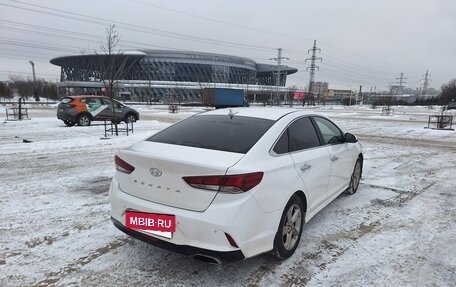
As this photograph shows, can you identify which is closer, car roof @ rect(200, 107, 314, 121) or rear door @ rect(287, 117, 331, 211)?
rear door @ rect(287, 117, 331, 211)

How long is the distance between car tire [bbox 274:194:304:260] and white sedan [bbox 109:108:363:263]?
0.03ft

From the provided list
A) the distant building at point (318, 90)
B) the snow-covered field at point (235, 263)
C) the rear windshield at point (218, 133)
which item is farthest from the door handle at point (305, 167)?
the distant building at point (318, 90)

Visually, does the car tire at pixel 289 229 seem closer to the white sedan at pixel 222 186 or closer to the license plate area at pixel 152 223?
the white sedan at pixel 222 186

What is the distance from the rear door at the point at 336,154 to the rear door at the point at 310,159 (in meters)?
0.21

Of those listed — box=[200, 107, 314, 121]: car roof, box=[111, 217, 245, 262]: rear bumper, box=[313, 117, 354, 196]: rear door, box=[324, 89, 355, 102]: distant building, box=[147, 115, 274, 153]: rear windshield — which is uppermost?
box=[324, 89, 355, 102]: distant building

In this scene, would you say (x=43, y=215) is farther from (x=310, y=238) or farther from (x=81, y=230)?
(x=310, y=238)

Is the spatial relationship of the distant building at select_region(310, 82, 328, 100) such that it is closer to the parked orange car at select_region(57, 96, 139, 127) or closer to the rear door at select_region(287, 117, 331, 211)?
the parked orange car at select_region(57, 96, 139, 127)

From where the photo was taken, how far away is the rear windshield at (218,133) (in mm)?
3260

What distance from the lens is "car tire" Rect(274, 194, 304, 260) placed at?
3227 millimetres

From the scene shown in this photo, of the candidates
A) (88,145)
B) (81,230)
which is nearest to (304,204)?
(81,230)

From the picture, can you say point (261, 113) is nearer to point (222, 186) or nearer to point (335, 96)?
point (222, 186)

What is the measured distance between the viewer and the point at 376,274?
3.22 metres

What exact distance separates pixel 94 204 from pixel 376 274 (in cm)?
389

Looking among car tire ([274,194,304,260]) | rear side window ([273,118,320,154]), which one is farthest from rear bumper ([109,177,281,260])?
rear side window ([273,118,320,154])
